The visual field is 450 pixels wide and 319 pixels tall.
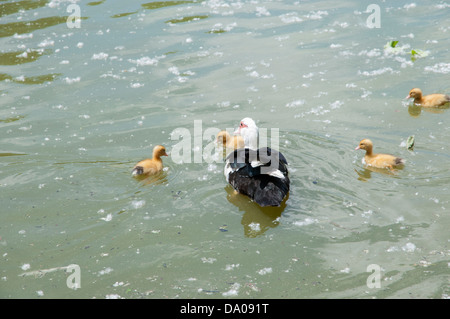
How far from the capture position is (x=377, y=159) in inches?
275

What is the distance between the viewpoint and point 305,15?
12.4 metres

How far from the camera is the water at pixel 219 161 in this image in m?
5.32

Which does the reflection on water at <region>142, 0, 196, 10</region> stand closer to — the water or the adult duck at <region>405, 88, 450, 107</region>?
the water

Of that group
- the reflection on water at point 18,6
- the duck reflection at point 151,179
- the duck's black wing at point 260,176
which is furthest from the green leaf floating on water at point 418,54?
the reflection on water at point 18,6

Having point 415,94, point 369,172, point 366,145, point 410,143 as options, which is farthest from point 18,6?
point 410,143

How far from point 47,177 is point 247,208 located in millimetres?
2987

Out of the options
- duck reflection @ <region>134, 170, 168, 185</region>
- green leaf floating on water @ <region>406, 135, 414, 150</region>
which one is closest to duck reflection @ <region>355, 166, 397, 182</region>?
green leaf floating on water @ <region>406, 135, 414, 150</region>

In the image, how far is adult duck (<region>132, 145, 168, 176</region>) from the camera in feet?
22.9

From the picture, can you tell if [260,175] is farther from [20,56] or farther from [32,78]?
[20,56]

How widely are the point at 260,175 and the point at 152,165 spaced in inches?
65.1

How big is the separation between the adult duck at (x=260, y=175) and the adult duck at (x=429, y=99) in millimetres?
3109
